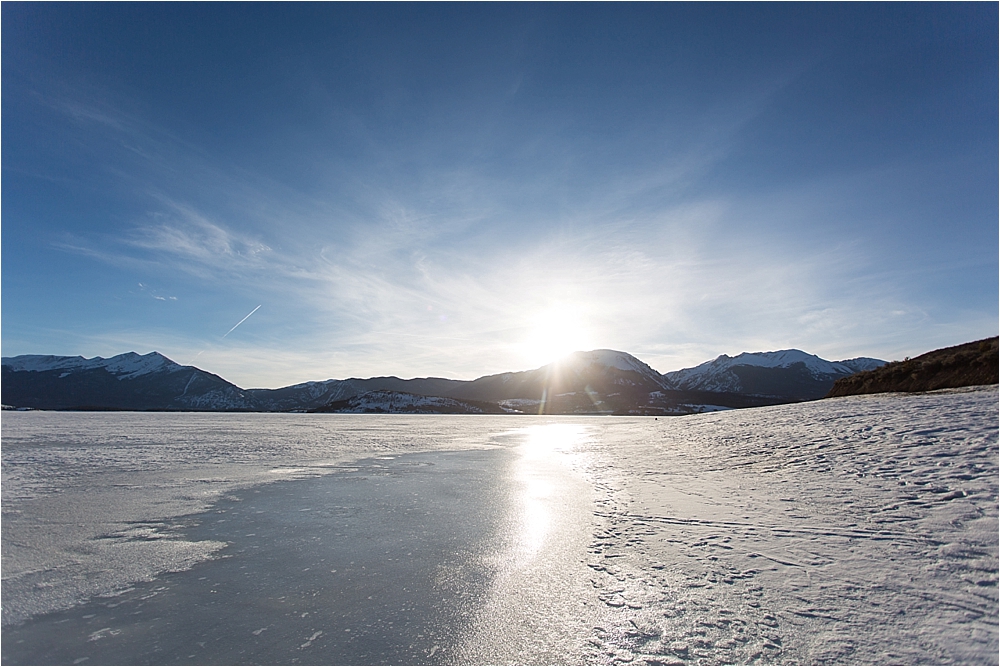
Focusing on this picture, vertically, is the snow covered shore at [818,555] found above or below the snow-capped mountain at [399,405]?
below

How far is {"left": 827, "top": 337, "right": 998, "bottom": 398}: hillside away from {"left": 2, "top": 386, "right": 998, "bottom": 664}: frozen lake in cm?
2041

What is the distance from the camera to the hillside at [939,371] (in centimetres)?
2903

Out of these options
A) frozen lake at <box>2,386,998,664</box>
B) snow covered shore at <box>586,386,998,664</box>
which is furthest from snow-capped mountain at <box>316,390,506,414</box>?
snow covered shore at <box>586,386,998,664</box>

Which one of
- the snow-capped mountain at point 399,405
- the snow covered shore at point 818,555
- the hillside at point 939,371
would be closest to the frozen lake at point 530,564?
the snow covered shore at point 818,555

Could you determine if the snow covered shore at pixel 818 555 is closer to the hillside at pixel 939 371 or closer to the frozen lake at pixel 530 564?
the frozen lake at pixel 530 564

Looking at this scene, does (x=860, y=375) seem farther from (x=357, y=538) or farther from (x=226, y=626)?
(x=226, y=626)

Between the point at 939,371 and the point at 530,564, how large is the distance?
40739 mm

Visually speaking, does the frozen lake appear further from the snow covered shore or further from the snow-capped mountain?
the snow-capped mountain

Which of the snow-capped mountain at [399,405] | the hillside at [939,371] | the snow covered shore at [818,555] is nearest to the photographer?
the snow covered shore at [818,555]

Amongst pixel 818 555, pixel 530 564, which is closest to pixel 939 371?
pixel 818 555

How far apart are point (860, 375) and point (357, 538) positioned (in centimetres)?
5062

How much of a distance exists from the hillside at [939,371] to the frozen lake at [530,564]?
20408mm

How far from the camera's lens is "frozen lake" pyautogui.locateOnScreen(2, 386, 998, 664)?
185 inches

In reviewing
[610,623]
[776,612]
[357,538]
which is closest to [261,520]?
[357,538]
